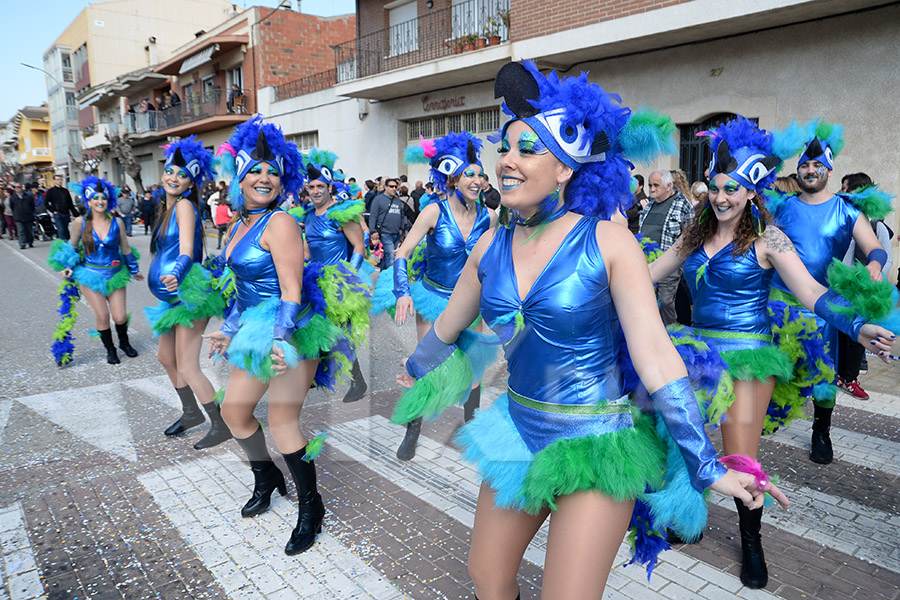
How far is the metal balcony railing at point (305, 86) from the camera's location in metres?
24.1

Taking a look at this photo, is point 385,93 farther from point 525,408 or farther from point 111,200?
point 525,408

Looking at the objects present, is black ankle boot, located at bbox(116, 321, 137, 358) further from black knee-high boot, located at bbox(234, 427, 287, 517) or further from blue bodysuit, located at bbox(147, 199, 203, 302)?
black knee-high boot, located at bbox(234, 427, 287, 517)

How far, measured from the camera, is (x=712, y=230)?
3.47 meters

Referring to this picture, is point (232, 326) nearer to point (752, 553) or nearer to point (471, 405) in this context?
point (471, 405)

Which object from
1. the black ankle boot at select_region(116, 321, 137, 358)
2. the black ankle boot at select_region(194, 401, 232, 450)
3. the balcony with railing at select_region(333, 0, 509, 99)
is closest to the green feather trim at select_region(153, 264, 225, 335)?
the black ankle boot at select_region(194, 401, 232, 450)

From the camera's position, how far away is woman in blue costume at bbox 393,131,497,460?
4891mm

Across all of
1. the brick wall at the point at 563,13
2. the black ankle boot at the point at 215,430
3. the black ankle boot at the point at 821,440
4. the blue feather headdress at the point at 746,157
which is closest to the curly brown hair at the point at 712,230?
the blue feather headdress at the point at 746,157

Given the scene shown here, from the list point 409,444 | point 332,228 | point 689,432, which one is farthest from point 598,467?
point 332,228

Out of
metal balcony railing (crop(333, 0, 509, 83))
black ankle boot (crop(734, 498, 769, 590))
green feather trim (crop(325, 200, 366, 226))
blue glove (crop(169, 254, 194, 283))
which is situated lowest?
black ankle boot (crop(734, 498, 769, 590))

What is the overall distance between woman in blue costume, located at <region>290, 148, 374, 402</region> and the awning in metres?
25.7

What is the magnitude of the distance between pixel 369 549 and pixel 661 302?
506cm

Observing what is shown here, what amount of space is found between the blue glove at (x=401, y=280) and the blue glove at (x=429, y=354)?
233 cm

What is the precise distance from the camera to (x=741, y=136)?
11.2ft

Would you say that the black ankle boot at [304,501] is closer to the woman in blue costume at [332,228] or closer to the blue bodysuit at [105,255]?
the woman in blue costume at [332,228]
